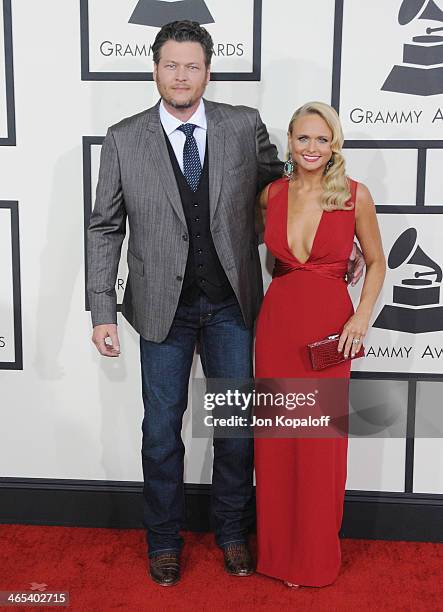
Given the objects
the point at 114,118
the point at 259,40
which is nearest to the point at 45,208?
the point at 114,118

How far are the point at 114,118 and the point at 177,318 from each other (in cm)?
81

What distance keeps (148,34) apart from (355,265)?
1.12 meters

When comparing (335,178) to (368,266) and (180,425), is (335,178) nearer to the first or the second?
(368,266)

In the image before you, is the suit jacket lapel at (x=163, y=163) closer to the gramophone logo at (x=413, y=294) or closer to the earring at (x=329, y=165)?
the earring at (x=329, y=165)

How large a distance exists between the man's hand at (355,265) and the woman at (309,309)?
7 centimetres

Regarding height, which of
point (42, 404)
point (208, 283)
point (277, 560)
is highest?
point (208, 283)

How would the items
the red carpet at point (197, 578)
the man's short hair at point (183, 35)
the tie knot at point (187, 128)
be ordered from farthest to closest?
1. the red carpet at point (197, 578)
2. the tie knot at point (187, 128)
3. the man's short hair at point (183, 35)

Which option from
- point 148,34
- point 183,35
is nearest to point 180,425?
point 183,35

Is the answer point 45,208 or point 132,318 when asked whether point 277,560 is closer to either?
point 132,318

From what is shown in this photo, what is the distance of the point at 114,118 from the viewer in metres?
2.81

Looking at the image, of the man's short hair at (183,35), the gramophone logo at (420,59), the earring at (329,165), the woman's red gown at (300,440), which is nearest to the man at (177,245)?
the man's short hair at (183,35)

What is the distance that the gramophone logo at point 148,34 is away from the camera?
8.92 ft

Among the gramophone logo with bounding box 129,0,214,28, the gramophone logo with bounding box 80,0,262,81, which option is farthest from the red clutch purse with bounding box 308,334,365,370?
the gramophone logo with bounding box 129,0,214,28

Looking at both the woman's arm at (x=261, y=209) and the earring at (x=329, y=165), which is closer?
the earring at (x=329, y=165)
